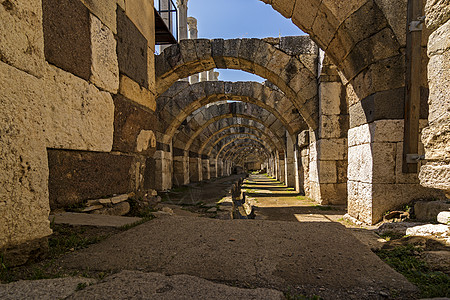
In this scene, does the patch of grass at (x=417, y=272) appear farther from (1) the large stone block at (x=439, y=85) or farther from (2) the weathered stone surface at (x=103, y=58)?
(2) the weathered stone surface at (x=103, y=58)

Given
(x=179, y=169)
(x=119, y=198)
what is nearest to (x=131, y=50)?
(x=119, y=198)

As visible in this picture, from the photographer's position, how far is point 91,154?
2.00 metres

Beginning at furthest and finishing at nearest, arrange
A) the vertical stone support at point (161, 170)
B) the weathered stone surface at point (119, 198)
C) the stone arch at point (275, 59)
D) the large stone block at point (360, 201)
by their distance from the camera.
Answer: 1. the vertical stone support at point (161, 170)
2. the stone arch at point (275, 59)
3. the large stone block at point (360, 201)
4. the weathered stone surface at point (119, 198)

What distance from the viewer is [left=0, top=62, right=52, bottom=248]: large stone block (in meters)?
1.05

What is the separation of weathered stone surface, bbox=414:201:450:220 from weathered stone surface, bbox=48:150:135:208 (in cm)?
342

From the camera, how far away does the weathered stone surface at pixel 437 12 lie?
1.35 m

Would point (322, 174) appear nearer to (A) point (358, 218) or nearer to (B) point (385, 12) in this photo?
(A) point (358, 218)

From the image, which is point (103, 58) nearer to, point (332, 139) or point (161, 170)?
point (332, 139)

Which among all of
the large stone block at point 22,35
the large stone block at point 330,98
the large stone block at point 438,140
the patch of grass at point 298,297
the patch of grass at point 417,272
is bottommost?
the patch of grass at point 417,272

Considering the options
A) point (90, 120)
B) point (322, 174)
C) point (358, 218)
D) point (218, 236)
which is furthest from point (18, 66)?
point (322, 174)

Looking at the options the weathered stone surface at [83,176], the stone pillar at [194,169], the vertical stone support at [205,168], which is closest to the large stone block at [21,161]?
the weathered stone surface at [83,176]

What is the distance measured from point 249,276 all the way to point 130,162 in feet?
6.56

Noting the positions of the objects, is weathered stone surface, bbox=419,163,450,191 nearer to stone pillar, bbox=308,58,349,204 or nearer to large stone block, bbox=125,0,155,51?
large stone block, bbox=125,0,155,51

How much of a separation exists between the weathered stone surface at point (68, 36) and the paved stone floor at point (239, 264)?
1369 mm
